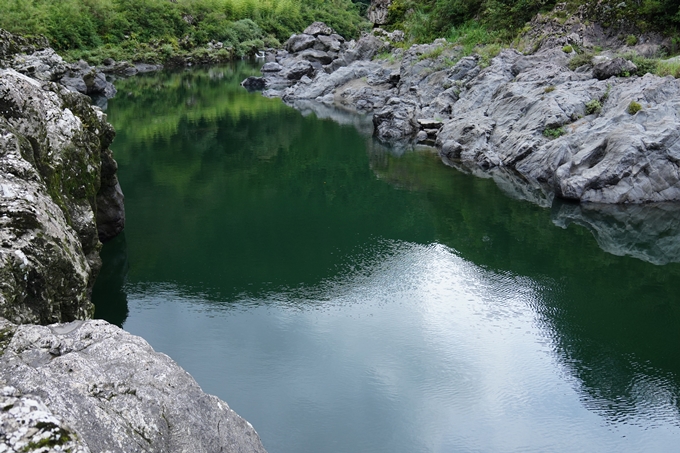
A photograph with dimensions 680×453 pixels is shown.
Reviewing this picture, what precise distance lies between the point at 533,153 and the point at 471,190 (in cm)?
351

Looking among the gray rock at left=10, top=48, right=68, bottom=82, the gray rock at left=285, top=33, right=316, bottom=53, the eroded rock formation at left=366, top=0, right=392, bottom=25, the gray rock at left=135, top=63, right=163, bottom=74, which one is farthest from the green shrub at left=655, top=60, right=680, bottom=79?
the gray rock at left=135, top=63, right=163, bottom=74

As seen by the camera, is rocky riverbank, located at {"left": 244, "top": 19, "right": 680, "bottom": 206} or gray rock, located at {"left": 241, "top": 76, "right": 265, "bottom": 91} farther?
gray rock, located at {"left": 241, "top": 76, "right": 265, "bottom": 91}

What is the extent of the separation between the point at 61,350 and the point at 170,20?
7651cm

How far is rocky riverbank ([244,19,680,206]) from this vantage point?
2048 centimetres

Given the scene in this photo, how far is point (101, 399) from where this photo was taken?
16.6ft

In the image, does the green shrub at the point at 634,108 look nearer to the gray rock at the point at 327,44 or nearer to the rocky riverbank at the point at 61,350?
the rocky riverbank at the point at 61,350

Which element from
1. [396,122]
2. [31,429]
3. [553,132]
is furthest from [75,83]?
[31,429]

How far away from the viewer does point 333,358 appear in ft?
38.8

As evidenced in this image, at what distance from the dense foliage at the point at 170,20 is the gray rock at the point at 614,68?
4776 centimetres

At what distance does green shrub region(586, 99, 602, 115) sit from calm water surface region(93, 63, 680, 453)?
497cm

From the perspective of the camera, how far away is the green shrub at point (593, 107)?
2381cm

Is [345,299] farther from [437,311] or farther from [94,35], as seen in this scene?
[94,35]

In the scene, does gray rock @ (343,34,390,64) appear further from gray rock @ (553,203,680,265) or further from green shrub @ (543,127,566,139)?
gray rock @ (553,203,680,265)

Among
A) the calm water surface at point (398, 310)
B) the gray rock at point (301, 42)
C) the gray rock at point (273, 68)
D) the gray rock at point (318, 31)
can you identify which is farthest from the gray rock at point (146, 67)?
the calm water surface at point (398, 310)
